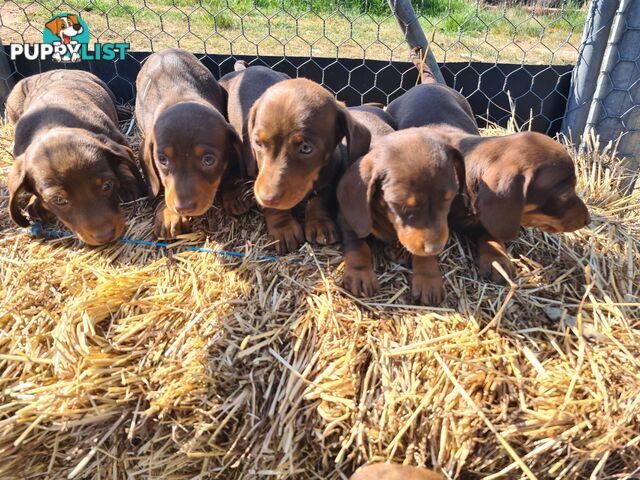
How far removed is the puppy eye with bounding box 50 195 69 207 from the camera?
263cm

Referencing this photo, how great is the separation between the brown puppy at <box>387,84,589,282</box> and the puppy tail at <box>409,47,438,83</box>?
140 cm

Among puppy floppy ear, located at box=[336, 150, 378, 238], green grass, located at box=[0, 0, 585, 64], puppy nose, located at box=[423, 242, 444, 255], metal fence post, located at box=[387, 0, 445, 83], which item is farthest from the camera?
green grass, located at box=[0, 0, 585, 64]

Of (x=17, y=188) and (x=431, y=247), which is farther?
(x=17, y=188)

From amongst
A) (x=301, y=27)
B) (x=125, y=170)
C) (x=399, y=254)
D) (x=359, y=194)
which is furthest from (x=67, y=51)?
(x=301, y=27)

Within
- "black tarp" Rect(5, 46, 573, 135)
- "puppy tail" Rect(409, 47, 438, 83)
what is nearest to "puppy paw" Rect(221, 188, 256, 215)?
"black tarp" Rect(5, 46, 573, 135)

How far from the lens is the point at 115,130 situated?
11.2ft

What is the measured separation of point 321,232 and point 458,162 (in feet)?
2.39

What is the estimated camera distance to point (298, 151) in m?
2.48

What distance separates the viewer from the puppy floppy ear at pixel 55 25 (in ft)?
15.5

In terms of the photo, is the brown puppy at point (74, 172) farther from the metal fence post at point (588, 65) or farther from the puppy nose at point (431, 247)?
the metal fence post at point (588, 65)

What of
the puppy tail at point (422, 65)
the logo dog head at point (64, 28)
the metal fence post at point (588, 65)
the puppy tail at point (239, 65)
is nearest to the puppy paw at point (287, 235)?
the puppy tail at point (239, 65)

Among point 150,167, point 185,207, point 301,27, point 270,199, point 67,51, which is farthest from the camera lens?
point 301,27

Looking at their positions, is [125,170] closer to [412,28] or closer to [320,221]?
[320,221]

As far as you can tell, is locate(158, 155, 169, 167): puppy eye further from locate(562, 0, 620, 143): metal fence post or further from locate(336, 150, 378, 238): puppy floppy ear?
locate(562, 0, 620, 143): metal fence post
